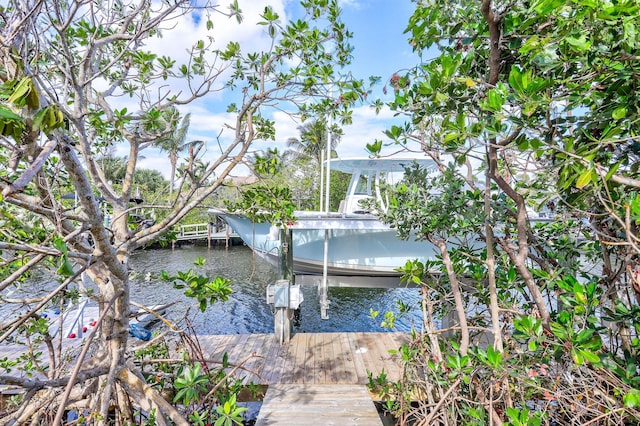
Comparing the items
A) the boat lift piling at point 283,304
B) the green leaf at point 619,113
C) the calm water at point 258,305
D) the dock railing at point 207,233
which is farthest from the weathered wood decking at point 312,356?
the dock railing at point 207,233

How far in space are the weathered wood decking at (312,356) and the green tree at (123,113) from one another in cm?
155

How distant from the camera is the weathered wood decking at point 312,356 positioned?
3.44m

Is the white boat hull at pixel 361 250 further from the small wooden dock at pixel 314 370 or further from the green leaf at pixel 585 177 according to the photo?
the green leaf at pixel 585 177

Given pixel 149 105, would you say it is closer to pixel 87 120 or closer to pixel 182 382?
pixel 87 120

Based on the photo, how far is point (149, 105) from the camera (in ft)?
8.16

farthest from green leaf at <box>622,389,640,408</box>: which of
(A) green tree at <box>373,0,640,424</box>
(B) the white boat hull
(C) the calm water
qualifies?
(B) the white boat hull

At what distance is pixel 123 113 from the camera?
1925 millimetres

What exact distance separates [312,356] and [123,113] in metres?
3.42

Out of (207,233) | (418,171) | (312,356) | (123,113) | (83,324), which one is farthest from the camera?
(207,233)

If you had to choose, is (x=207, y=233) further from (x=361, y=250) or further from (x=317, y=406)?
(x=317, y=406)

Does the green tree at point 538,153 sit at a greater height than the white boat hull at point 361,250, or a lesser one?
greater

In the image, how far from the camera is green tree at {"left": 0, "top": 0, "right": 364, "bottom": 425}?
1.51m

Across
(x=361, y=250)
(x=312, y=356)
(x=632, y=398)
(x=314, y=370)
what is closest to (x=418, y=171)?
(x=632, y=398)

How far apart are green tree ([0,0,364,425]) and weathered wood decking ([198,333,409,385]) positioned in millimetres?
1554
